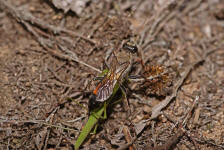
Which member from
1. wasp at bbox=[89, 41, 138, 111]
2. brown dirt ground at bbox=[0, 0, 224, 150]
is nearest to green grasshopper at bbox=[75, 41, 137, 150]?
wasp at bbox=[89, 41, 138, 111]

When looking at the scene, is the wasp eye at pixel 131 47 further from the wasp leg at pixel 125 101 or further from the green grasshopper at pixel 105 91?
the wasp leg at pixel 125 101

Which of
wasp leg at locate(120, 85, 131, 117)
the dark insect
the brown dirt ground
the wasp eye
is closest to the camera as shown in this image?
the dark insect

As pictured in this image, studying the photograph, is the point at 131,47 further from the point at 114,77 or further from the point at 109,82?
the point at 109,82

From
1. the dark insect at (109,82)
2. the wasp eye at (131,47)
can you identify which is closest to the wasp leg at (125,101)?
the dark insect at (109,82)

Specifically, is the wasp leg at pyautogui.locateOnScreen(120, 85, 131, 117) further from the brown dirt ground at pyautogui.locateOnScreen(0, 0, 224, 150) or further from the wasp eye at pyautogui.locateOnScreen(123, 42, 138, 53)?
the wasp eye at pyautogui.locateOnScreen(123, 42, 138, 53)

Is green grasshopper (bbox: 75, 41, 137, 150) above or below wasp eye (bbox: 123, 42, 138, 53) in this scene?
below
